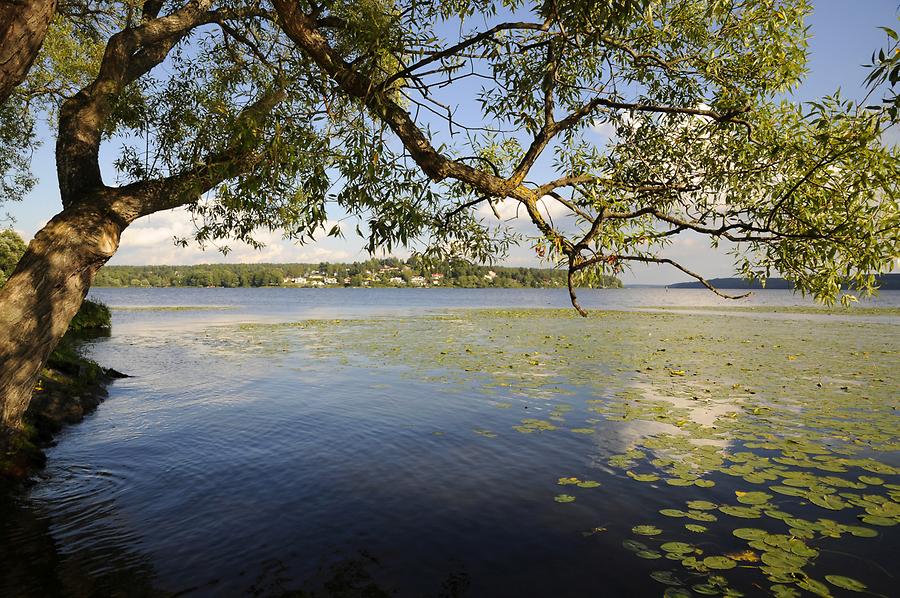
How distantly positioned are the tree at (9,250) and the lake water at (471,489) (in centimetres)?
2728

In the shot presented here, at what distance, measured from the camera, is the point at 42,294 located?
263 inches

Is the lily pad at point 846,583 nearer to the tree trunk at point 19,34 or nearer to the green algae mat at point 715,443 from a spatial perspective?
the green algae mat at point 715,443

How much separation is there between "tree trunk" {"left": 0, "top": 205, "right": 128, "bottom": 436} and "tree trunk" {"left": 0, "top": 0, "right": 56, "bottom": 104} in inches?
68.4

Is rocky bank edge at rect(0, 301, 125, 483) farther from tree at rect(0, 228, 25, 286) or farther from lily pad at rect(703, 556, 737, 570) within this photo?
tree at rect(0, 228, 25, 286)

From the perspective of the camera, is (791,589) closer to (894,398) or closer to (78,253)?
(78,253)

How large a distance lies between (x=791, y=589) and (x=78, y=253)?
9.56 metres

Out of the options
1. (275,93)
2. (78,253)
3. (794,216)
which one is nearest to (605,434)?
(794,216)

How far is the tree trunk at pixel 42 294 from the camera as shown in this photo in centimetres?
650

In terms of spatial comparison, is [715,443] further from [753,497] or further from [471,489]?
[471,489]

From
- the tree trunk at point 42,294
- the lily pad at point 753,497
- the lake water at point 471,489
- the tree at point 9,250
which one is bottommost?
the lake water at point 471,489

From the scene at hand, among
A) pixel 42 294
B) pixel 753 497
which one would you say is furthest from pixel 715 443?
pixel 42 294

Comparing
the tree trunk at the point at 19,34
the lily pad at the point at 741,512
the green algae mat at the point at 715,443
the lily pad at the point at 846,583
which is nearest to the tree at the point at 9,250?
the green algae mat at the point at 715,443

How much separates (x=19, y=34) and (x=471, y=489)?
8514 mm

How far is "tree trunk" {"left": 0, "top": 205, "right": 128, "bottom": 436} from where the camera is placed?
21.3 feet
